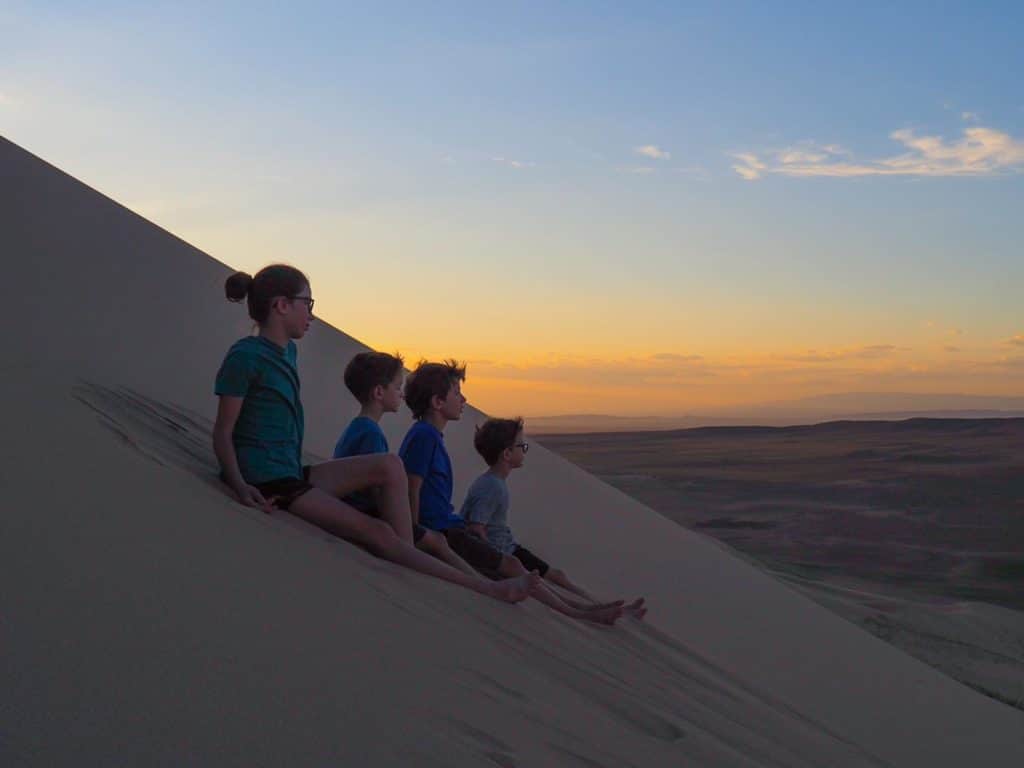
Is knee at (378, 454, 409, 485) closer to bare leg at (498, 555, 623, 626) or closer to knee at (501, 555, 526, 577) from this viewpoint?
bare leg at (498, 555, 623, 626)

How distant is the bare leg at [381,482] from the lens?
3801 mm

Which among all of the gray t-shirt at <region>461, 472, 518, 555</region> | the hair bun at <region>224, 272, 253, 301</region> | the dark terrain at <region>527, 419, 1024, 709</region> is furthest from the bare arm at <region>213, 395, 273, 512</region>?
the dark terrain at <region>527, 419, 1024, 709</region>

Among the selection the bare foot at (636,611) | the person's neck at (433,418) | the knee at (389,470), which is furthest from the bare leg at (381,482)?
the bare foot at (636,611)

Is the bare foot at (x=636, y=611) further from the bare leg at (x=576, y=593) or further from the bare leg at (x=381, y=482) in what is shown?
the bare leg at (x=381, y=482)

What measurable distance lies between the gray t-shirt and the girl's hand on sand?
143cm

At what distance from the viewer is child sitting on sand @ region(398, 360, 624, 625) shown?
4.52 metres

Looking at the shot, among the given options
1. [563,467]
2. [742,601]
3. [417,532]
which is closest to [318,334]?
[563,467]

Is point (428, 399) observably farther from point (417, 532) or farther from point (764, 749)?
point (764, 749)

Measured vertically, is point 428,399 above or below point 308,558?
above

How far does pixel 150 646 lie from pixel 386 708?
17.9 inches

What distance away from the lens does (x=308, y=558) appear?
302 centimetres

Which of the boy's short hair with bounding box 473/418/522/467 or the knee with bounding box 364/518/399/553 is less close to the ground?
the boy's short hair with bounding box 473/418/522/467

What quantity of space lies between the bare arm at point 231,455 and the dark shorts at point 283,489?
0.06m

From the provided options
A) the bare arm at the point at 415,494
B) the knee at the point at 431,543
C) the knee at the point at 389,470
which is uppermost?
the knee at the point at 389,470
